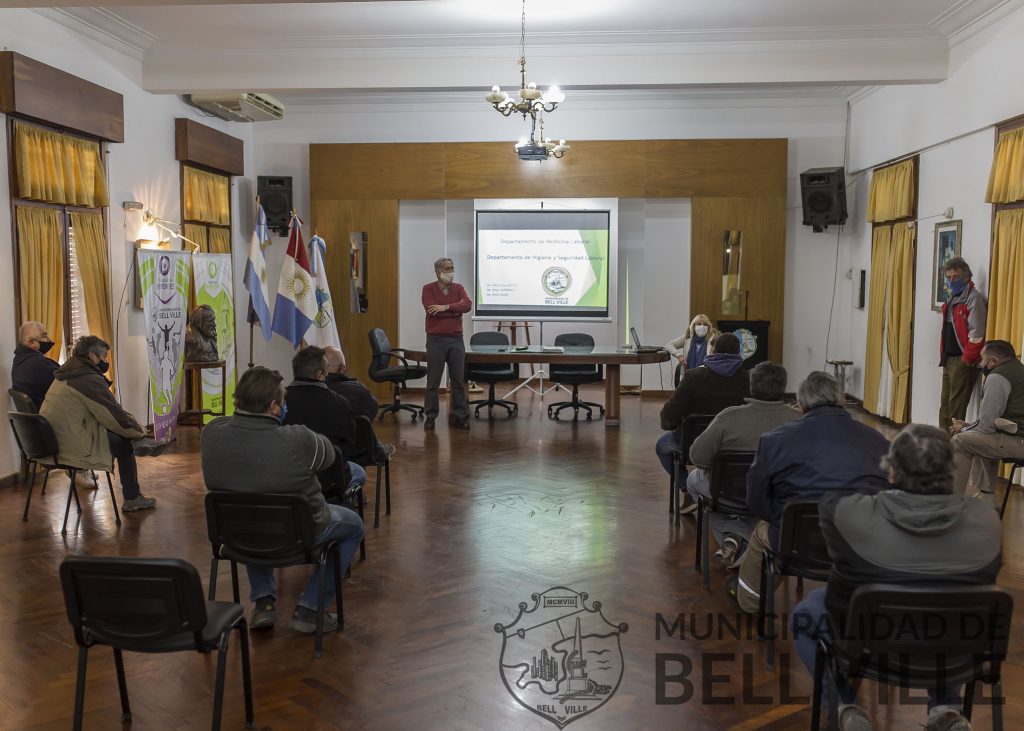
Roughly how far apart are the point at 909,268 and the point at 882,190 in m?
1.17

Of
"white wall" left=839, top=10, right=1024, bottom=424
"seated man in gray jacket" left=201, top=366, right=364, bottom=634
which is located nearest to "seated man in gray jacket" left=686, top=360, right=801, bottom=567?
"seated man in gray jacket" left=201, top=366, right=364, bottom=634

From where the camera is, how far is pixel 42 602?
4184mm

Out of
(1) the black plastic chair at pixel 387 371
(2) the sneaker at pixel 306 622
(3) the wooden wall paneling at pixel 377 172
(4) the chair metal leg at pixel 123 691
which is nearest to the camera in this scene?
(4) the chair metal leg at pixel 123 691

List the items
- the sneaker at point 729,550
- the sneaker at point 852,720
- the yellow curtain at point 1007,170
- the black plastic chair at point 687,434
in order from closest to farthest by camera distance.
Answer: the sneaker at point 852,720
the sneaker at point 729,550
the black plastic chair at point 687,434
the yellow curtain at point 1007,170

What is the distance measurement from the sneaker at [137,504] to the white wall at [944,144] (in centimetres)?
668

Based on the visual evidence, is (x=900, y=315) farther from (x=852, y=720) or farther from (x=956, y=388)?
(x=852, y=720)

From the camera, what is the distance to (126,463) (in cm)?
583

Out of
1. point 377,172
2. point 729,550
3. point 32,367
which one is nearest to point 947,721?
point 729,550

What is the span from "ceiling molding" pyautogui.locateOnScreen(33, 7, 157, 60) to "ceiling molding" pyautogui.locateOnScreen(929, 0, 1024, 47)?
7.01 metres

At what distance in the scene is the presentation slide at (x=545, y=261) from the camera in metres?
11.5

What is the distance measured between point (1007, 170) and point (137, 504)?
22.3 feet

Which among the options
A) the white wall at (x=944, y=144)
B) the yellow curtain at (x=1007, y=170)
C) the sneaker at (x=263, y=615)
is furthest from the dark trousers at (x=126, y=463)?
the white wall at (x=944, y=144)

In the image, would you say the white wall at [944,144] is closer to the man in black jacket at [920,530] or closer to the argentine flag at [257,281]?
the man in black jacket at [920,530]

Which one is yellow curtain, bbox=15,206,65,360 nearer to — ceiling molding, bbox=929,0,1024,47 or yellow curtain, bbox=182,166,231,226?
yellow curtain, bbox=182,166,231,226
